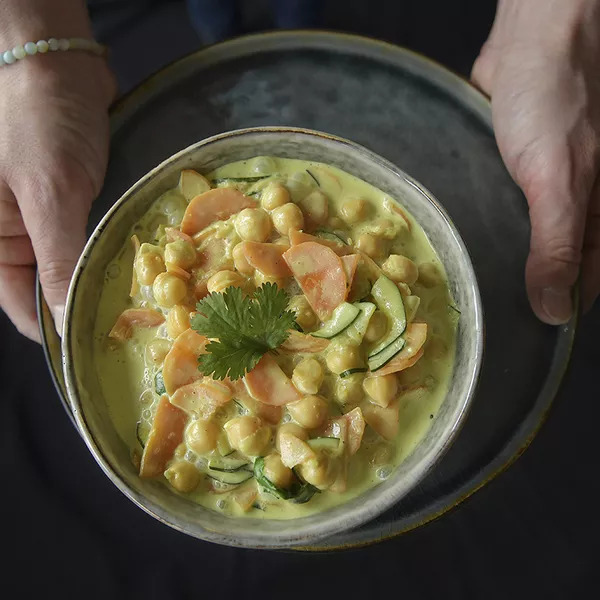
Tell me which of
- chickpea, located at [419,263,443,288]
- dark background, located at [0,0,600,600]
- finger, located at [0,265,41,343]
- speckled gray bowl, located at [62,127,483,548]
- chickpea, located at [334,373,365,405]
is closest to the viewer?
speckled gray bowl, located at [62,127,483,548]

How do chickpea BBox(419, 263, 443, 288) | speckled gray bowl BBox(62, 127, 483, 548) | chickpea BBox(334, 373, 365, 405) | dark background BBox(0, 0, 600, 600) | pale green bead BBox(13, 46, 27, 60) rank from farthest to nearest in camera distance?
1. dark background BBox(0, 0, 600, 600)
2. pale green bead BBox(13, 46, 27, 60)
3. chickpea BBox(419, 263, 443, 288)
4. chickpea BBox(334, 373, 365, 405)
5. speckled gray bowl BBox(62, 127, 483, 548)

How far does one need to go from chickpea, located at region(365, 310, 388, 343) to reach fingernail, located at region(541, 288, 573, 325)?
1.60 feet

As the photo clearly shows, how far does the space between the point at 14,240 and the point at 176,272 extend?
72 cm

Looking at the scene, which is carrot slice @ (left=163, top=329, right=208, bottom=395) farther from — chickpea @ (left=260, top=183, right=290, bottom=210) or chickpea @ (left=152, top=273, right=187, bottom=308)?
chickpea @ (left=260, top=183, right=290, bottom=210)

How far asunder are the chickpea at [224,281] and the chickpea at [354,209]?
270 mm

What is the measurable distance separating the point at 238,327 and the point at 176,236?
0.28m

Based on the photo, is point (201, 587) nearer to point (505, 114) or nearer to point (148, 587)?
point (148, 587)

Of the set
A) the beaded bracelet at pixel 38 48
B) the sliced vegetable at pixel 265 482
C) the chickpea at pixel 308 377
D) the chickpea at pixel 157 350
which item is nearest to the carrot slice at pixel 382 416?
the chickpea at pixel 308 377

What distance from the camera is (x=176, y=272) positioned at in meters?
1.38

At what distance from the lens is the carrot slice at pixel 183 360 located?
4.37ft

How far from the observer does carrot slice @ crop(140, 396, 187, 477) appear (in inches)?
53.1

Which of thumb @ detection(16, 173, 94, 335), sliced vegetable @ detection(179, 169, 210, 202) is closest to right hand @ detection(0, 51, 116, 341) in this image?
thumb @ detection(16, 173, 94, 335)

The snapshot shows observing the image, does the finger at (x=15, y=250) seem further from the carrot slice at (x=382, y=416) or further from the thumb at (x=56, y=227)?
the carrot slice at (x=382, y=416)

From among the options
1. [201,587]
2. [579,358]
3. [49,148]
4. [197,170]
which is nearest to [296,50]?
[197,170]
